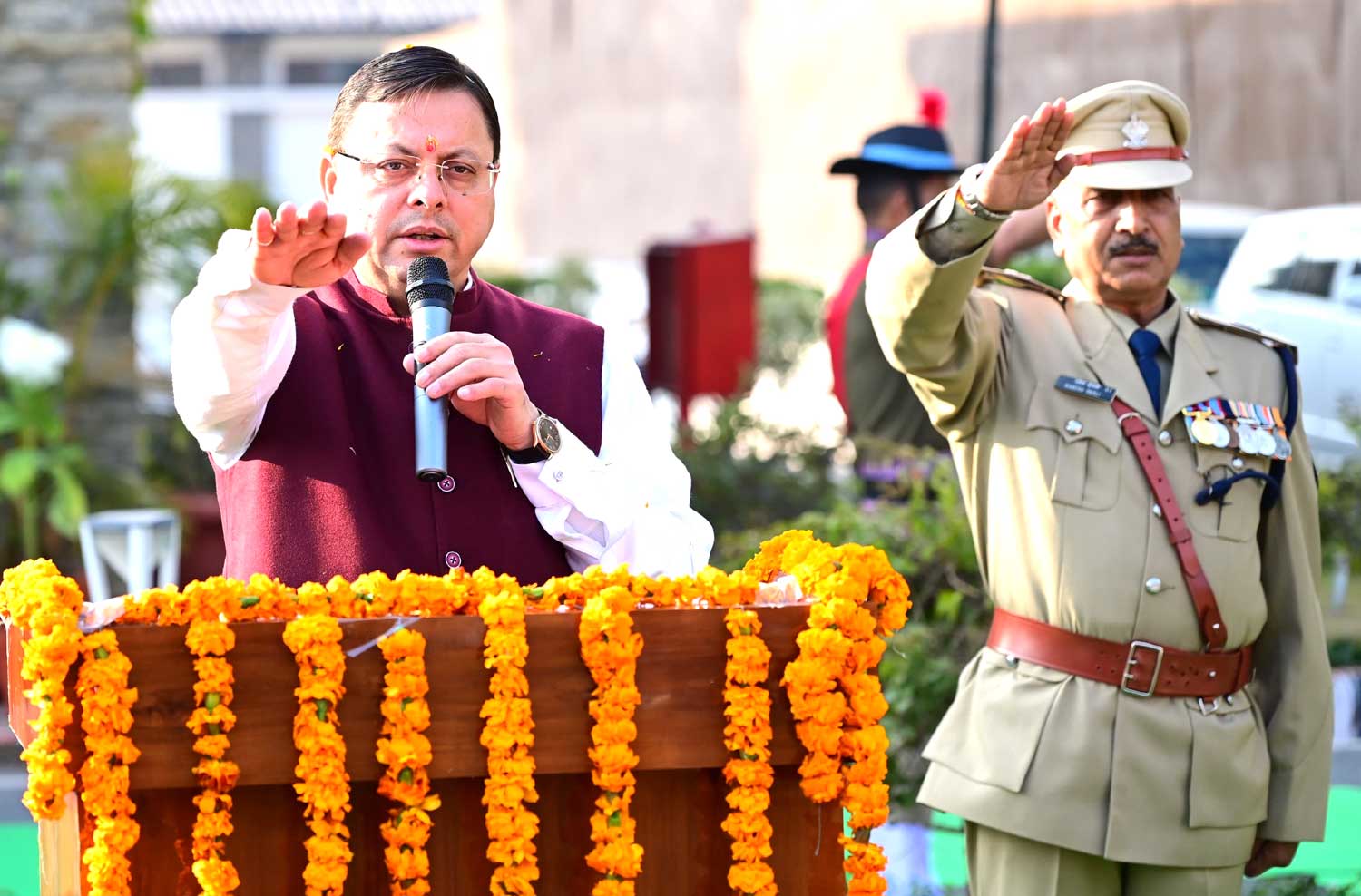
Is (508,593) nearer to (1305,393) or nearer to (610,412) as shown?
(610,412)

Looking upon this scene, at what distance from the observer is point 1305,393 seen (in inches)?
207

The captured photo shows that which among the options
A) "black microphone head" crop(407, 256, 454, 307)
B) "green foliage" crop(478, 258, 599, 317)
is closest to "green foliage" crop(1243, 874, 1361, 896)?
"black microphone head" crop(407, 256, 454, 307)

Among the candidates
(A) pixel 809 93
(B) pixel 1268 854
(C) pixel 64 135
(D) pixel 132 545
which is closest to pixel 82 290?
(C) pixel 64 135

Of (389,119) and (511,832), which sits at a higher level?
(389,119)

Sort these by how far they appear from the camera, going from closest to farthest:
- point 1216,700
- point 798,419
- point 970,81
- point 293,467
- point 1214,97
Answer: point 293,467, point 1216,700, point 798,419, point 1214,97, point 970,81

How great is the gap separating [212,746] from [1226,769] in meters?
1.93

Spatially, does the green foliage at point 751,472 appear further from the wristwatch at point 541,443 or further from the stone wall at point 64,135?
the wristwatch at point 541,443

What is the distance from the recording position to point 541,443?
2441 mm

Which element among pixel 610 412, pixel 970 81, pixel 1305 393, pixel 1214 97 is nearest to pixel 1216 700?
pixel 610 412

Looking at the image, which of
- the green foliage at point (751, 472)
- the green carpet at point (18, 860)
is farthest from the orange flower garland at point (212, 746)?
the green foliage at point (751, 472)

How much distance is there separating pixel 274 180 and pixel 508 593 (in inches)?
760

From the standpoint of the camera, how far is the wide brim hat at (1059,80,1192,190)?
3336 mm

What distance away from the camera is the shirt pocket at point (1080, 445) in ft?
10.7

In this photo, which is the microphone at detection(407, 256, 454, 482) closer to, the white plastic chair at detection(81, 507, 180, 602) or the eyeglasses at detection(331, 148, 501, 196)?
the eyeglasses at detection(331, 148, 501, 196)
